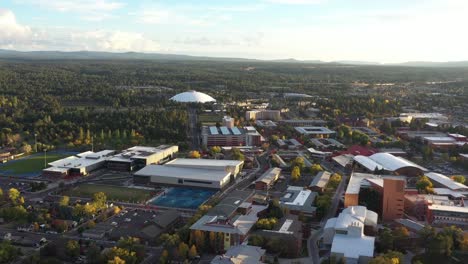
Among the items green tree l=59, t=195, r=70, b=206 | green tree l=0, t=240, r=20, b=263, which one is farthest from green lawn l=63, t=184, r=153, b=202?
green tree l=0, t=240, r=20, b=263

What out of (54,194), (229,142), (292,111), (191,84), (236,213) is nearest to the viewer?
(236,213)

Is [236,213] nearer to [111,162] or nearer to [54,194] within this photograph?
[54,194]

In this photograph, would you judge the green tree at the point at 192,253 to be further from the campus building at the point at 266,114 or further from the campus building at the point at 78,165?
the campus building at the point at 266,114

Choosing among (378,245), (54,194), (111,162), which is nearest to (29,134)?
(111,162)

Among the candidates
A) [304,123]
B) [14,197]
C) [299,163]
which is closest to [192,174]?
[299,163]

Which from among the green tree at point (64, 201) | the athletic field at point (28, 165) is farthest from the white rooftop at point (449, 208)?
the athletic field at point (28, 165)

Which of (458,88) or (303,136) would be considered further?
(458,88)

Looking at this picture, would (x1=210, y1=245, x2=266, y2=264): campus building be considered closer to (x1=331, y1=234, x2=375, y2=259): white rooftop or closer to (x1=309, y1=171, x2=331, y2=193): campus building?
(x1=331, y1=234, x2=375, y2=259): white rooftop
